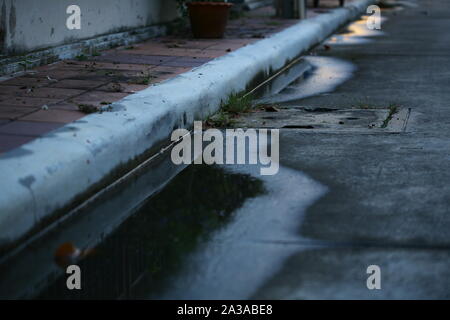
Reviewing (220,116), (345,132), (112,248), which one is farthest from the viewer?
(220,116)

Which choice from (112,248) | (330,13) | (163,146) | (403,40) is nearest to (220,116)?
(163,146)

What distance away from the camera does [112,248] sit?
3533mm

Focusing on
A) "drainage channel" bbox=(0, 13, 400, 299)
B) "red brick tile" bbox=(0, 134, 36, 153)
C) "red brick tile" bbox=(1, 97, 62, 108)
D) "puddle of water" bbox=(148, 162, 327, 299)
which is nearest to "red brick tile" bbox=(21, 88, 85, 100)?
"red brick tile" bbox=(1, 97, 62, 108)

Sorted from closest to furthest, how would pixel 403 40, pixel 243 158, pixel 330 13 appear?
pixel 243 158 → pixel 403 40 → pixel 330 13

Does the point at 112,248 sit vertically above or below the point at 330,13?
below

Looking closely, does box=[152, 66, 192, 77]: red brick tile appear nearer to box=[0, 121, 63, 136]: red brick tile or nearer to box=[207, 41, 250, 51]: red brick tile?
box=[207, 41, 250, 51]: red brick tile

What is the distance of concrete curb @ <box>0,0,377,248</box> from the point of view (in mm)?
3592

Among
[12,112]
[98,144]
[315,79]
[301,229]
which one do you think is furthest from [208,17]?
[301,229]

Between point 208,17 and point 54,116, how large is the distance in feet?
15.9

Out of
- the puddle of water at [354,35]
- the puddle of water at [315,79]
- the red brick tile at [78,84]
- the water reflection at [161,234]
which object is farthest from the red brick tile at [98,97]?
the puddle of water at [354,35]

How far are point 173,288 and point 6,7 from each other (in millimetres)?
4156

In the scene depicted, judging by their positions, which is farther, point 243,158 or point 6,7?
point 6,7

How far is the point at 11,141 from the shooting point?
14.3 feet
